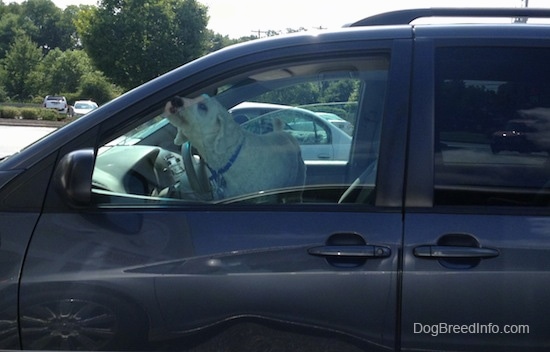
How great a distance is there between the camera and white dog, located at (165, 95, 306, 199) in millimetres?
2600

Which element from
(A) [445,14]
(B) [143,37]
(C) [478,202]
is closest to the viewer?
(C) [478,202]

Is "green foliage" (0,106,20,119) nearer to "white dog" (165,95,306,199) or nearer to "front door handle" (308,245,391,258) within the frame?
"white dog" (165,95,306,199)

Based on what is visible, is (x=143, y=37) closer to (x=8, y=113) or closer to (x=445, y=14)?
(x=8, y=113)

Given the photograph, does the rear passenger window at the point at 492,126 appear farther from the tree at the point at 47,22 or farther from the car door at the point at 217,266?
the tree at the point at 47,22

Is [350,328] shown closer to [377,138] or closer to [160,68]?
[377,138]

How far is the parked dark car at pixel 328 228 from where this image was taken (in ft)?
7.52

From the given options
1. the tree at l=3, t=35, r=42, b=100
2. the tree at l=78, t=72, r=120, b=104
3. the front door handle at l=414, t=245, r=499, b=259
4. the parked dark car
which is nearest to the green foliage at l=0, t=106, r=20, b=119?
the tree at l=78, t=72, r=120, b=104

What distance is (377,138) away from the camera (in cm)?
252

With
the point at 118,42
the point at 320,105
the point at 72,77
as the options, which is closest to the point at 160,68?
the point at 118,42

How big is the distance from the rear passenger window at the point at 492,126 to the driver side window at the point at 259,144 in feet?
0.81

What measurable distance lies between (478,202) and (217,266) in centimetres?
97

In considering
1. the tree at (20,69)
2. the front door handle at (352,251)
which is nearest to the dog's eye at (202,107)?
the front door handle at (352,251)

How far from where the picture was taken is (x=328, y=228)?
236 cm

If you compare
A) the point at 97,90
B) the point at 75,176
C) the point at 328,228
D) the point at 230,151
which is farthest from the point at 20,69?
the point at 328,228
